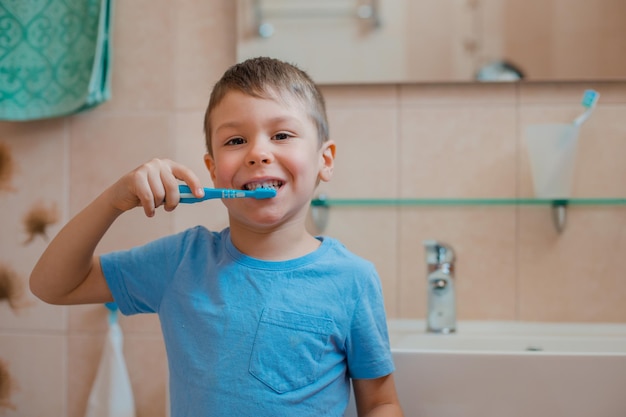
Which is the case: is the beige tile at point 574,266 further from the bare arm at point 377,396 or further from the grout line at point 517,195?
the bare arm at point 377,396

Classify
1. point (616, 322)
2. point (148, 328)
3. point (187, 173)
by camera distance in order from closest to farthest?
point (187, 173) → point (616, 322) → point (148, 328)

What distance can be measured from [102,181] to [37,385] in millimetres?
444

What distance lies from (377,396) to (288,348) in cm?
15

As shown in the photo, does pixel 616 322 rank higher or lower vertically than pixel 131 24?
lower

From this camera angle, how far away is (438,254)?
3.41 ft

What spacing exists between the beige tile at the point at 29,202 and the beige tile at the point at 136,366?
67mm

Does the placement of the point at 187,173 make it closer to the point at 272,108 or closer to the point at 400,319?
the point at 272,108

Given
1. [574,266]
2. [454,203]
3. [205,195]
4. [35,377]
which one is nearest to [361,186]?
[454,203]

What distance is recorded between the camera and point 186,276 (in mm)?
802

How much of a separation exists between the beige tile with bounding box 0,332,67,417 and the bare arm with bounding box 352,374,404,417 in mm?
749

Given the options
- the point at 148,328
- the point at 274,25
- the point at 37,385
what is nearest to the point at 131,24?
the point at 274,25

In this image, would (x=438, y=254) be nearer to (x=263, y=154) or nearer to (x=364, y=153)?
Result: (x=364, y=153)

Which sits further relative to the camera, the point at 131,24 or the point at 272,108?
the point at 131,24

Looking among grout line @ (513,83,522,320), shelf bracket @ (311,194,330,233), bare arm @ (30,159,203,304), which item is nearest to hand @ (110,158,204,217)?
bare arm @ (30,159,203,304)
